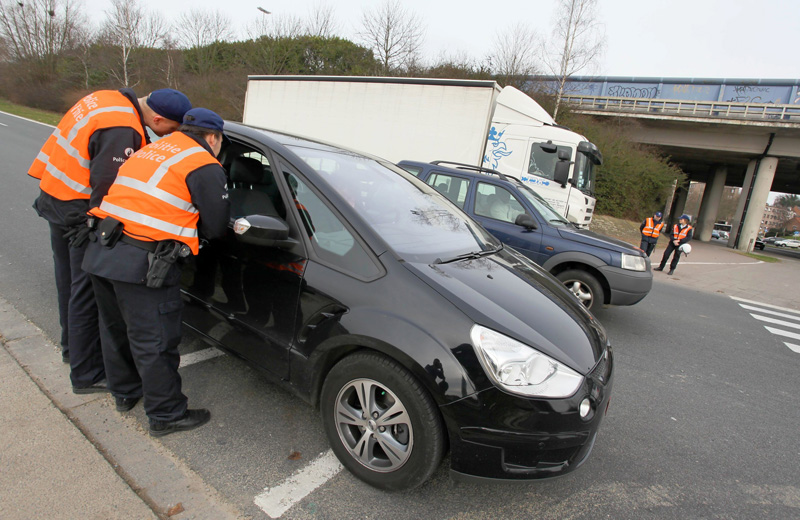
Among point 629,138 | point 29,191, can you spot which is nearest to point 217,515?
point 29,191

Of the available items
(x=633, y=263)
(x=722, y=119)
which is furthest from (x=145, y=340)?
(x=722, y=119)

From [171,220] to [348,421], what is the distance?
1348mm

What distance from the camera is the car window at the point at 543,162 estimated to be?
881 cm

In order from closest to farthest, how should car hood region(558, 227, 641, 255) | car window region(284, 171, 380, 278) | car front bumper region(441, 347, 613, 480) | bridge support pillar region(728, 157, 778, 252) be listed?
car front bumper region(441, 347, 613, 480) → car window region(284, 171, 380, 278) → car hood region(558, 227, 641, 255) → bridge support pillar region(728, 157, 778, 252)

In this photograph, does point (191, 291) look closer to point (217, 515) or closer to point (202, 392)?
point (202, 392)

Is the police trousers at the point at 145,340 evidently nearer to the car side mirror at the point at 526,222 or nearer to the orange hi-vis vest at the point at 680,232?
the car side mirror at the point at 526,222

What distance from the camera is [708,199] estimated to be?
33.4 m

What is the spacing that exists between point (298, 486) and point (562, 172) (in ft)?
25.7

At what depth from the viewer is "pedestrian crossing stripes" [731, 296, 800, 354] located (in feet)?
20.1

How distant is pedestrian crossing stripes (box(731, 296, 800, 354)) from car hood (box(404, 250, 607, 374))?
5.02 m

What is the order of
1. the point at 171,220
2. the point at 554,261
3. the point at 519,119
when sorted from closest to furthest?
the point at 171,220 → the point at 554,261 → the point at 519,119

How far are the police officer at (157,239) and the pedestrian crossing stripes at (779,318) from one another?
22.7 ft

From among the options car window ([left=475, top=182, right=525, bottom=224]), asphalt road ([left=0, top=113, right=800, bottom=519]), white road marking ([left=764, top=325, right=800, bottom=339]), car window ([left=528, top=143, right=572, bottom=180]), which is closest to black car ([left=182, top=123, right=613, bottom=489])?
asphalt road ([left=0, top=113, right=800, bottom=519])

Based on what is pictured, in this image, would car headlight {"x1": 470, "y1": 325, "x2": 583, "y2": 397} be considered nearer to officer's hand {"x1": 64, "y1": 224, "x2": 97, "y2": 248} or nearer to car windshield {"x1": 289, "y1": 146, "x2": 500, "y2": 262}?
car windshield {"x1": 289, "y1": 146, "x2": 500, "y2": 262}
